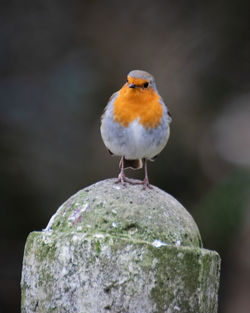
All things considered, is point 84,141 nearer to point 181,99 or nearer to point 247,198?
point 181,99

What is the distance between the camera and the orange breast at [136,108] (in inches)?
146

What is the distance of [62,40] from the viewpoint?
9023mm

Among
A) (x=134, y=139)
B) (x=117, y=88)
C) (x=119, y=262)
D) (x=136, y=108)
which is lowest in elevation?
(x=119, y=262)

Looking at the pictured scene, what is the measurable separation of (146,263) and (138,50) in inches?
250

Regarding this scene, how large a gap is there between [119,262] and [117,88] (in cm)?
605

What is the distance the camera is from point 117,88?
324 inches

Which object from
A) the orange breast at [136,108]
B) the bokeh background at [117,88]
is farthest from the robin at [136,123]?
the bokeh background at [117,88]

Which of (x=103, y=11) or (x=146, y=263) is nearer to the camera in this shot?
(x=146, y=263)

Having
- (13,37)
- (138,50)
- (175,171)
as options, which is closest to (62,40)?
(13,37)

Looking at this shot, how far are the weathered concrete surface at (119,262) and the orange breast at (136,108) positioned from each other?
3.67 feet

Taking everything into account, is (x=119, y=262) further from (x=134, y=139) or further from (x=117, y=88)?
(x=117, y=88)

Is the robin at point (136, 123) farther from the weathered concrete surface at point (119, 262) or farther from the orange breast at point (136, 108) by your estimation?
the weathered concrete surface at point (119, 262)

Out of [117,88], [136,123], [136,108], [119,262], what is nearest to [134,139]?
[136,123]

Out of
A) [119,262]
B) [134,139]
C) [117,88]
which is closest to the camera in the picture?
[119,262]
